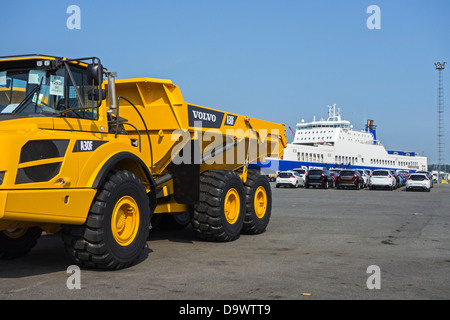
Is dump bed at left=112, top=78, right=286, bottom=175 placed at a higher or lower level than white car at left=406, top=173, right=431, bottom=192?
higher

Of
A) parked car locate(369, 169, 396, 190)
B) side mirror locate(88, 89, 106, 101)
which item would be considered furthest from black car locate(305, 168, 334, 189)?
side mirror locate(88, 89, 106, 101)

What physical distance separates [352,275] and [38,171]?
392 centimetres

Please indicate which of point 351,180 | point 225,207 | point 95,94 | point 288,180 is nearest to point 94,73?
point 95,94

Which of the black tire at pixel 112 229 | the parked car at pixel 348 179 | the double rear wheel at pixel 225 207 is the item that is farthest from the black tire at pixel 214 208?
the parked car at pixel 348 179

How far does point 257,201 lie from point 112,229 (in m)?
4.94

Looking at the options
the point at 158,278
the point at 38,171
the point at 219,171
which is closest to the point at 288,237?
the point at 219,171

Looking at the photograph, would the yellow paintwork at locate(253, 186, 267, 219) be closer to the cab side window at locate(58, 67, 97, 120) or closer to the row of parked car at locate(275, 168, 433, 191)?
the cab side window at locate(58, 67, 97, 120)

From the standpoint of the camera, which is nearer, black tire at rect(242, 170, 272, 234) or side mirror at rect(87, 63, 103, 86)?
side mirror at rect(87, 63, 103, 86)

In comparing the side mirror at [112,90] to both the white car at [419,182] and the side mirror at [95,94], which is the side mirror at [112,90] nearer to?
Result: the side mirror at [95,94]

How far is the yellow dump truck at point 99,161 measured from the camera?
5.55m

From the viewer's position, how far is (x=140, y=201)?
6.91 metres

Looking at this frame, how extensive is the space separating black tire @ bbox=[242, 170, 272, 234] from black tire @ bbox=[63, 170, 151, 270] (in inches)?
143

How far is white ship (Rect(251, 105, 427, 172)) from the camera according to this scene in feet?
218
